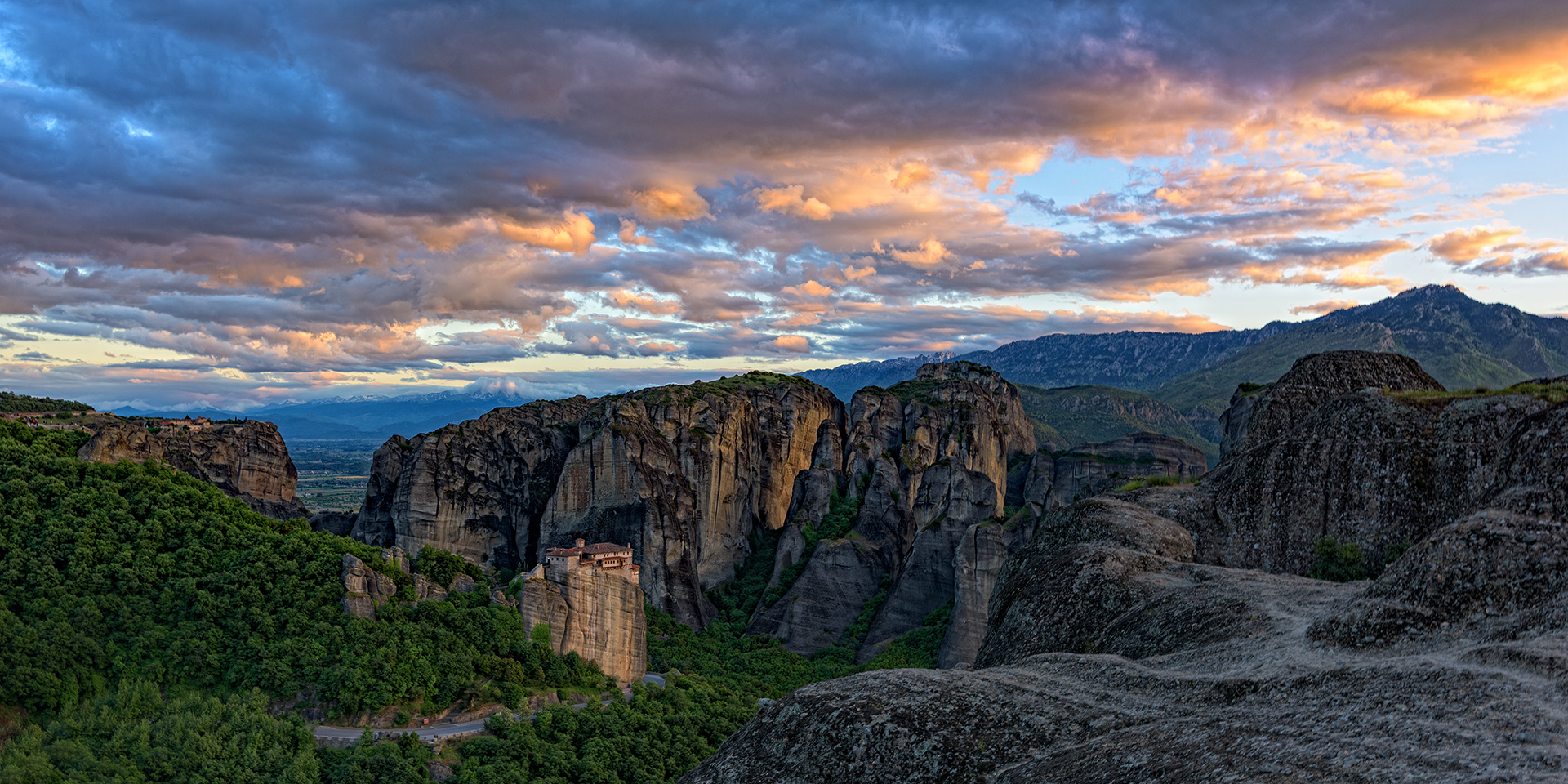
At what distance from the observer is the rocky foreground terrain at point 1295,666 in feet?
33.0

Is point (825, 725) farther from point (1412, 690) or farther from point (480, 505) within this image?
point (480, 505)

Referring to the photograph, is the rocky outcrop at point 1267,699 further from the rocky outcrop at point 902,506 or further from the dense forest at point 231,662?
the rocky outcrop at point 902,506

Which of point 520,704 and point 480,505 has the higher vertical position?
point 480,505

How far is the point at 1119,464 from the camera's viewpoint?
11281cm

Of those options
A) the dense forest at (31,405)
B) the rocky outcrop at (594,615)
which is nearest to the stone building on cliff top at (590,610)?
the rocky outcrop at (594,615)

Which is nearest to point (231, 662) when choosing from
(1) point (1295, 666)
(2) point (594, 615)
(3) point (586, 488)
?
(2) point (594, 615)

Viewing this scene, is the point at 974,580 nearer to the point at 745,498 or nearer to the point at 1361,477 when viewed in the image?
the point at 745,498

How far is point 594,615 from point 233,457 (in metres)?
65.7

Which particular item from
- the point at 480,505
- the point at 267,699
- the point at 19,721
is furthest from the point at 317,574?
the point at 480,505

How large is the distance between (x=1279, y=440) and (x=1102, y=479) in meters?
85.5

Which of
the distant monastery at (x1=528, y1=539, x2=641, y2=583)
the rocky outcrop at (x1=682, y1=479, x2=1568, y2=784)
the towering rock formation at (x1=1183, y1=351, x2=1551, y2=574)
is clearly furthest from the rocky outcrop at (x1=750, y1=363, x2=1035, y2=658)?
the rocky outcrop at (x1=682, y1=479, x2=1568, y2=784)

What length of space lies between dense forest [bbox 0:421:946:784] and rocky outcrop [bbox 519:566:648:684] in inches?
74.9

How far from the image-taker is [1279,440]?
94.6 ft

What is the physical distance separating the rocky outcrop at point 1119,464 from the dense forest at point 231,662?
6458 cm
